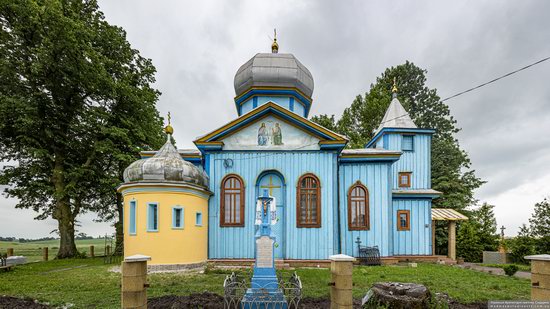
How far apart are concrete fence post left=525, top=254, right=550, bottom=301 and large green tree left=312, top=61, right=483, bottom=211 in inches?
774

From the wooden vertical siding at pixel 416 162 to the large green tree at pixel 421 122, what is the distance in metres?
7.59

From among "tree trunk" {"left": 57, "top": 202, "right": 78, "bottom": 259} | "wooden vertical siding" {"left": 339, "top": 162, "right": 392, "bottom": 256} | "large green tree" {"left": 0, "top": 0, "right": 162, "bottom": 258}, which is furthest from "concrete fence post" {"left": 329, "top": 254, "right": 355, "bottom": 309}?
"tree trunk" {"left": 57, "top": 202, "right": 78, "bottom": 259}

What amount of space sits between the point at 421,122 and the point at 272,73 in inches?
692

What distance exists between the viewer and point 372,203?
48.7 ft

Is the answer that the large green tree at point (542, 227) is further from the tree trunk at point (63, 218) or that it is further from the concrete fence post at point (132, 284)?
the tree trunk at point (63, 218)

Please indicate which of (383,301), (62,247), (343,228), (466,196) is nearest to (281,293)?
(383,301)

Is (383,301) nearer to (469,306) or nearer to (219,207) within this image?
(469,306)

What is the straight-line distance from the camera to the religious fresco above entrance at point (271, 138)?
14242mm

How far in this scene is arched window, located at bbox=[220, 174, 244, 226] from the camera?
45.6 feet

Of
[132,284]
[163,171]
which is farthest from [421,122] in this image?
[132,284]

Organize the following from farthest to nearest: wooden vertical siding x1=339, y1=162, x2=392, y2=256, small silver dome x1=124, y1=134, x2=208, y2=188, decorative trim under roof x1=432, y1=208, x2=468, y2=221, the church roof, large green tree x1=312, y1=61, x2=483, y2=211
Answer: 1. large green tree x1=312, y1=61, x2=483, y2=211
2. the church roof
3. decorative trim under roof x1=432, y1=208, x2=468, y2=221
4. wooden vertical siding x1=339, y1=162, x2=392, y2=256
5. small silver dome x1=124, y1=134, x2=208, y2=188

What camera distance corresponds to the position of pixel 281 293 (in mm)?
6926

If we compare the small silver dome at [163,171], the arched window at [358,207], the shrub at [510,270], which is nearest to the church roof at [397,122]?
the arched window at [358,207]

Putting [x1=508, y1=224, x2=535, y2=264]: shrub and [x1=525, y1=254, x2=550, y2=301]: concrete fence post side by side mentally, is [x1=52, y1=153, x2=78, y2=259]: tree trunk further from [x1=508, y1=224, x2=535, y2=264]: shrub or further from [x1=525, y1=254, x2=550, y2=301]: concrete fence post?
[x1=508, y1=224, x2=535, y2=264]: shrub
